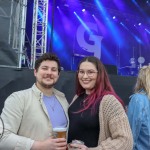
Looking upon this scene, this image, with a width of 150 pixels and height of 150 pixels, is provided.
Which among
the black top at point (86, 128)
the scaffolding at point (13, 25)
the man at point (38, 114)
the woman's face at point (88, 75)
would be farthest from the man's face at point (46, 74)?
the scaffolding at point (13, 25)

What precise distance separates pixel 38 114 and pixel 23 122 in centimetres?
11

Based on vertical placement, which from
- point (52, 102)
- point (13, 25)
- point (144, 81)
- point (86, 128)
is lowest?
point (86, 128)

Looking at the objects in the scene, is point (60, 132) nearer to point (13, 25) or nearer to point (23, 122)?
point (23, 122)

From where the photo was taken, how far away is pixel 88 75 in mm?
1956

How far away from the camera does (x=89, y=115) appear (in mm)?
1820

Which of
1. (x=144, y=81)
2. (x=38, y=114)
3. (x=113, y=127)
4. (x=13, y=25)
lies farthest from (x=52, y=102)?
(x=13, y=25)

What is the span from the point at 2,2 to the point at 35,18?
115 inches

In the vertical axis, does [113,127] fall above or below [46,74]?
below

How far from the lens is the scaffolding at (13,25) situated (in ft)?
10.6

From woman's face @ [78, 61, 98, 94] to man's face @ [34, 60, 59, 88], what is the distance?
0.70 feet

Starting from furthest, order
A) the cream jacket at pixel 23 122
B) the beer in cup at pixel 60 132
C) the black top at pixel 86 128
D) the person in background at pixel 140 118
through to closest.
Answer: the person in background at pixel 140 118
the black top at pixel 86 128
the cream jacket at pixel 23 122
the beer in cup at pixel 60 132

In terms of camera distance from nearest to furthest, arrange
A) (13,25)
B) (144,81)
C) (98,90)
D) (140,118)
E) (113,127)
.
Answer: (113,127)
(98,90)
(140,118)
(144,81)
(13,25)

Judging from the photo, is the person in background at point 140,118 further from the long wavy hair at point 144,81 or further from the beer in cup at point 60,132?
the beer in cup at point 60,132

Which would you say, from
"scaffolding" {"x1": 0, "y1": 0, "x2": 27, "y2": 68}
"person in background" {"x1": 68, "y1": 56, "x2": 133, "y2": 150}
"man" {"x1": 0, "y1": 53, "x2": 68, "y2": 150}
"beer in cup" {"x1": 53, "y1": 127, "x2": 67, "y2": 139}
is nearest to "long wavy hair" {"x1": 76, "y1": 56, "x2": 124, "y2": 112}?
"person in background" {"x1": 68, "y1": 56, "x2": 133, "y2": 150}
